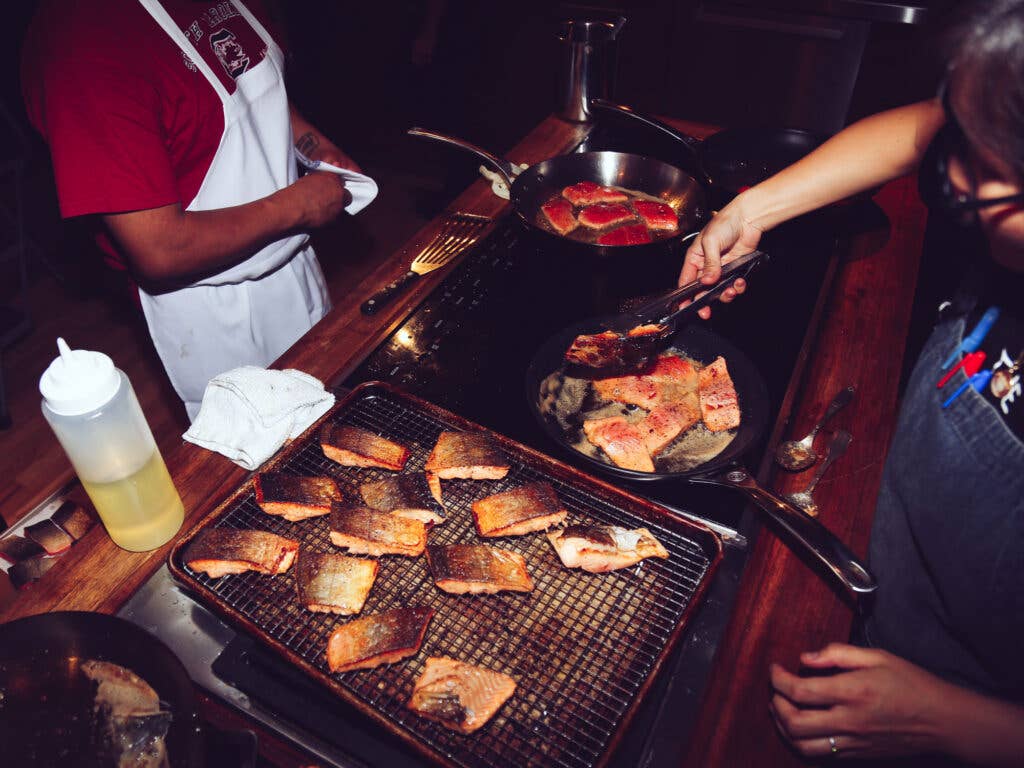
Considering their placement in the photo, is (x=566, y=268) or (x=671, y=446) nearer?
(x=671, y=446)

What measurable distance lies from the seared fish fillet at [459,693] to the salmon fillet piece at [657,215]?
1988mm

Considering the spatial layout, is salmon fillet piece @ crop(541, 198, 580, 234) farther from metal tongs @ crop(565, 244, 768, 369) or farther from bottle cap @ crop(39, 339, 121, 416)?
bottle cap @ crop(39, 339, 121, 416)

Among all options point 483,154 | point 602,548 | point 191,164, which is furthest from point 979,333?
point 191,164

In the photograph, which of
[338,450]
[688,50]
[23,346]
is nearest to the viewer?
[338,450]

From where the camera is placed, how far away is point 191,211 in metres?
2.22

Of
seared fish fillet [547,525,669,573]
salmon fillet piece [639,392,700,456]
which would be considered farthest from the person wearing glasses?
salmon fillet piece [639,392,700,456]

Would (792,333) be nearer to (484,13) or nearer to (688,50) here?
(688,50)

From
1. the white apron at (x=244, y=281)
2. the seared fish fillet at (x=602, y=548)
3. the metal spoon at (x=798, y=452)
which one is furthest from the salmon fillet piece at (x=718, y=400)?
the white apron at (x=244, y=281)

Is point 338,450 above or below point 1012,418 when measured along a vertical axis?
below

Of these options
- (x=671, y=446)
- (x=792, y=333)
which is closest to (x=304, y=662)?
(x=671, y=446)

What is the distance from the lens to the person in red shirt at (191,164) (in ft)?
5.96

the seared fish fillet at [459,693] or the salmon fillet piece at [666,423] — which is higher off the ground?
the salmon fillet piece at [666,423]

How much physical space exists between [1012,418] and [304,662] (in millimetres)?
1485

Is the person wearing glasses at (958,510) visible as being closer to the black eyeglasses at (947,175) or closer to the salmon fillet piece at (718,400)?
the black eyeglasses at (947,175)
